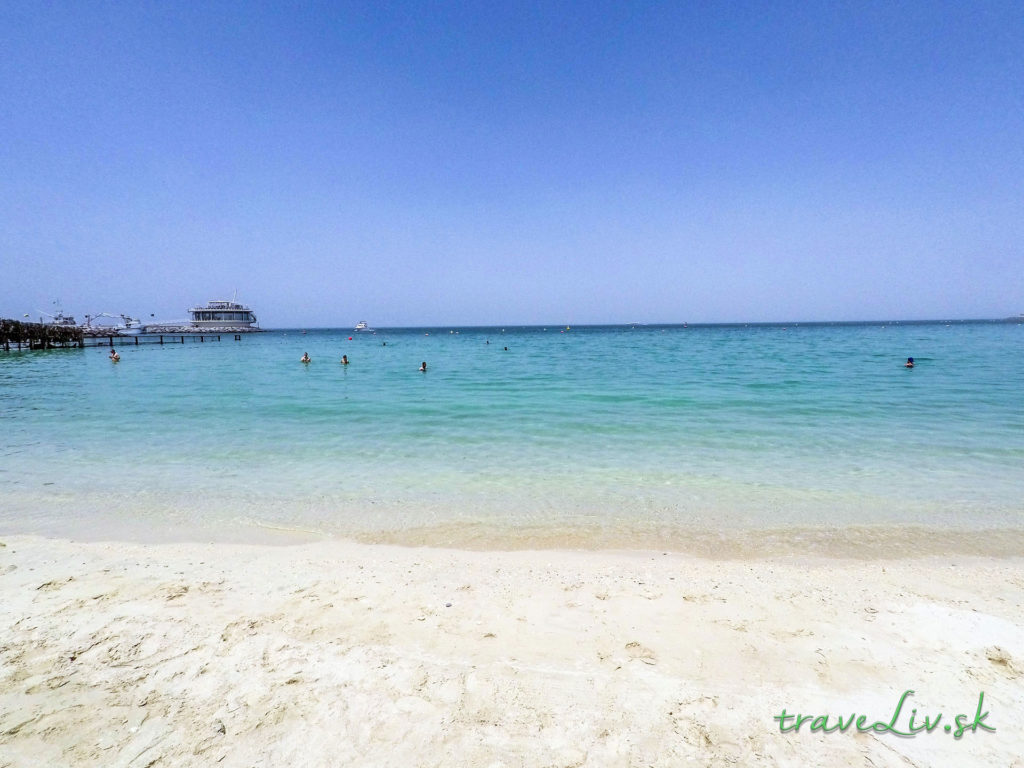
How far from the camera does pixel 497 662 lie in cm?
343

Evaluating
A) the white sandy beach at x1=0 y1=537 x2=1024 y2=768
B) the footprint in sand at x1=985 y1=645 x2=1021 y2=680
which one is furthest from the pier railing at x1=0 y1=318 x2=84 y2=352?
the footprint in sand at x1=985 y1=645 x2=1021 y2=680

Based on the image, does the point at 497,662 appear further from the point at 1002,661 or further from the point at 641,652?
the point at 1002,661

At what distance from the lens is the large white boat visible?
110562 mm

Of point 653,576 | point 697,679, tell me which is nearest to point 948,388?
point 653,576

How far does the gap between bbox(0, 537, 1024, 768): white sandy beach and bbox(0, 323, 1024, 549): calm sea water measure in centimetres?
124

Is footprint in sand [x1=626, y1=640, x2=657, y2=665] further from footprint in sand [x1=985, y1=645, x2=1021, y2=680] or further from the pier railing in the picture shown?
the pier railing

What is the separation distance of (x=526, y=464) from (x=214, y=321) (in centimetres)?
12584

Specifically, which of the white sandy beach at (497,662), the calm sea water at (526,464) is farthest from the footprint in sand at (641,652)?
the calm sea water at (526,464)

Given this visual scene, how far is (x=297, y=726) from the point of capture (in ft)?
9.30

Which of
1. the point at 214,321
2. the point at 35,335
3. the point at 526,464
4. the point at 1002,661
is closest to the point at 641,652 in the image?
the point at 1002,661

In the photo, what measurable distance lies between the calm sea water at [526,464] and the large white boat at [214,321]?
107m

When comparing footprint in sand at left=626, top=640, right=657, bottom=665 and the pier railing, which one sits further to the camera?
the pier railing

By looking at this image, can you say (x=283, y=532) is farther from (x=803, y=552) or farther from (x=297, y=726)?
(x=803, y=552)

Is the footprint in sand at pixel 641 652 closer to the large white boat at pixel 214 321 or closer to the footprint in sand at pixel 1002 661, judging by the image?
the footprint in sand at pixel 1002 661
